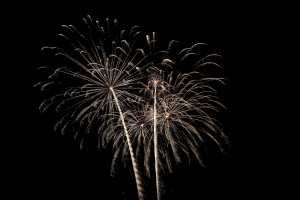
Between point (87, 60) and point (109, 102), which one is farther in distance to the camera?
point (109, 102)

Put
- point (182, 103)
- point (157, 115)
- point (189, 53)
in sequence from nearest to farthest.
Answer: point (189, 53), point (182, 103), point (157, 115)

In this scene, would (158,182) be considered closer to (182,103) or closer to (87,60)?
(182,103)

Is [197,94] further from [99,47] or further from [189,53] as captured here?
[99,47]

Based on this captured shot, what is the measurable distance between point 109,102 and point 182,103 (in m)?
3.70

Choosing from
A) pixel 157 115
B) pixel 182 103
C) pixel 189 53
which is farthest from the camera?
pixel 157 115

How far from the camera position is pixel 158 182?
20.2m

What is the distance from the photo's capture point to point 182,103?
1775 centimetres

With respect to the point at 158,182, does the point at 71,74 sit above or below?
above

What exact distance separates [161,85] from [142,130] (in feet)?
11.2

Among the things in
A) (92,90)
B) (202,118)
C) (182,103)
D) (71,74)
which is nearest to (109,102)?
(92,90)

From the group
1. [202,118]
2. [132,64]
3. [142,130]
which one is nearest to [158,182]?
[142,130]

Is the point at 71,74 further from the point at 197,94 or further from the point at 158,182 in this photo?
the point at 158,182

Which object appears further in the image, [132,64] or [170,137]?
[170,137]

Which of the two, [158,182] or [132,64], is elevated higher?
[132,64]
